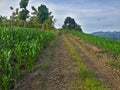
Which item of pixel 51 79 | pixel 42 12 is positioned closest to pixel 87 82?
pixel 51 79

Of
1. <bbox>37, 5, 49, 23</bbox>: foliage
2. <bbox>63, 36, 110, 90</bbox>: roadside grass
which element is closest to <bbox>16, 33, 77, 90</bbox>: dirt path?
<bbox>63, 36, 110, 90</bbox>: roadside grass

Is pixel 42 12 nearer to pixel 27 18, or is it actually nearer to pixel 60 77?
pixel 27 18

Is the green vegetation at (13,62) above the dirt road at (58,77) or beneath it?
above

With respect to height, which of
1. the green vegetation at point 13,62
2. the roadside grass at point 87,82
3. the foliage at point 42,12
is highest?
the foliage at point 42,12

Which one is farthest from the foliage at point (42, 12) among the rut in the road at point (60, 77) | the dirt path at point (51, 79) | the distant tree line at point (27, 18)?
the dirt path at point (51, 79)

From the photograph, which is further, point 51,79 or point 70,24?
point 70,24

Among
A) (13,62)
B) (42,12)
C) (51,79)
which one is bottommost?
(51,79)

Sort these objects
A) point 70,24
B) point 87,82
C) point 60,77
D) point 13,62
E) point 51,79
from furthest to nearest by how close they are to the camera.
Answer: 1. point 70,24
2. point 13,62
3. point 60,77
4. point 51,79
5. point 87,82

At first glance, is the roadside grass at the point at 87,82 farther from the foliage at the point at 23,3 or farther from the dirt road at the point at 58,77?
the foliage at the point at 23,3

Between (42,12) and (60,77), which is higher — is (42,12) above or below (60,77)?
above

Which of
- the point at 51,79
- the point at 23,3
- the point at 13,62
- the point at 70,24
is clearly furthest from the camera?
the point at 70,24

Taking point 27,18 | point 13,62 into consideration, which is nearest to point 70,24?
point 27,18

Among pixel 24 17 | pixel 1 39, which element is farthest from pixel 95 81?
pixel 24 17

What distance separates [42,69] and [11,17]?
72196mm
